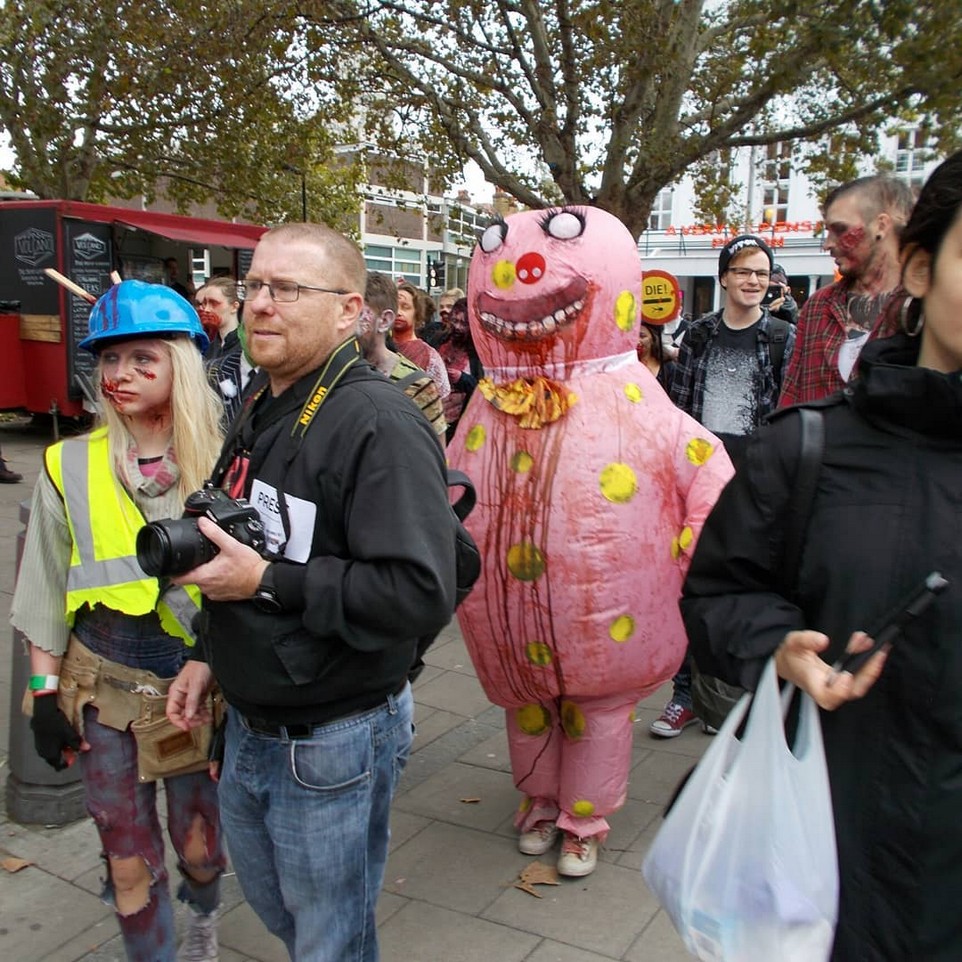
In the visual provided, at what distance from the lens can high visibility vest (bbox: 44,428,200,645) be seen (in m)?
2.21

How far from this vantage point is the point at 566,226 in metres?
2.90

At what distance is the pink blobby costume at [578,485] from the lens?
110 inches

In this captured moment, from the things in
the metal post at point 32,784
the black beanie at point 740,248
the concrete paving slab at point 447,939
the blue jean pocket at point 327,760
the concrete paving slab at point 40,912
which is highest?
Result: the black beanie at point 740,248

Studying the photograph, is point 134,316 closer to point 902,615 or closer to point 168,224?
point 902,615

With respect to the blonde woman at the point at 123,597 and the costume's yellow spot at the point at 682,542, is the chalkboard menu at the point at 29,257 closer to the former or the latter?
the blonde woman at the point at 123,597

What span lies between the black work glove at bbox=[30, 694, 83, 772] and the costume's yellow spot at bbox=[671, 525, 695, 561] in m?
1.66

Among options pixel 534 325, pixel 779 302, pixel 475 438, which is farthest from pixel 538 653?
pixel 779 302

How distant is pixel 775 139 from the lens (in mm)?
11945

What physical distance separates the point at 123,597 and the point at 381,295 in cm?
193

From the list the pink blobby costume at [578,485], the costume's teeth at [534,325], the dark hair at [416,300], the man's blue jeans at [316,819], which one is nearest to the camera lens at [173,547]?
the man's blue jeans at [316,819]

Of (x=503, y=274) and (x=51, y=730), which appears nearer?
(x=51, y=730)

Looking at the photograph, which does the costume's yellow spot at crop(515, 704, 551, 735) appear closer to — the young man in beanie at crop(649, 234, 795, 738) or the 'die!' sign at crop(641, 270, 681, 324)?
the young man in beanie at crop(649, 234, 795, 738)

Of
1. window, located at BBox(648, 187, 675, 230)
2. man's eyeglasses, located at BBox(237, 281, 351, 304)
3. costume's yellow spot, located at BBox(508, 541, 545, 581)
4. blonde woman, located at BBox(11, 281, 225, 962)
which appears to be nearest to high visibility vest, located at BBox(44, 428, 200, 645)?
blonde woman, located at BBox(11, 281, 225, 962)

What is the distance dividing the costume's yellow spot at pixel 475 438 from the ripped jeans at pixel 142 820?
1.21m
